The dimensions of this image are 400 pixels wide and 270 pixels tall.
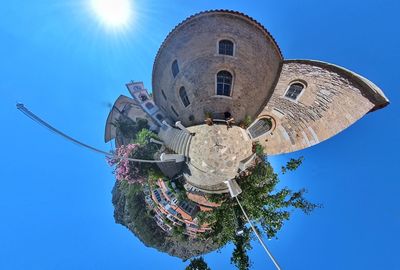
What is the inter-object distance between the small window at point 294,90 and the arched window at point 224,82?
4.08 meters

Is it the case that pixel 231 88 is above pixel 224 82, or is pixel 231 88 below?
below

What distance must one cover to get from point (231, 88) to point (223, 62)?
1427 millimetres

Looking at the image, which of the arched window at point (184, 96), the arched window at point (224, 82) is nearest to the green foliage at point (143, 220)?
the arched window at point (184, 96)

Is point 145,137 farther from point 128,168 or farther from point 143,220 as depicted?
point 143,220

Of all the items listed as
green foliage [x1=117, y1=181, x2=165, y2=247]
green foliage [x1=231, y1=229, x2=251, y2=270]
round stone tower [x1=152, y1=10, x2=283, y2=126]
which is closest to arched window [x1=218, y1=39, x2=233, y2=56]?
round stone tower [x1=152, y1=10, x2=283, y2=126]

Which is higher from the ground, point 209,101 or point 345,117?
point 209,101

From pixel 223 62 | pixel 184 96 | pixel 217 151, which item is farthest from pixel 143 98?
pixel 217 151

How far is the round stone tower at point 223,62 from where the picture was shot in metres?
13.4

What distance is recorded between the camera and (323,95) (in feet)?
48.6

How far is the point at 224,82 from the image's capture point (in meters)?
13.7

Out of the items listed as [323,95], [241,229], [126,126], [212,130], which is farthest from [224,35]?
[126,126]

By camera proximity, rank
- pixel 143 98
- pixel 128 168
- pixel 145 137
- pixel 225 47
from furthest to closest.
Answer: pixel 143 98 < pixel 145 137 < pixel 128 168 < pixel 225 47

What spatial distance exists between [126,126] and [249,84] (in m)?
12.5

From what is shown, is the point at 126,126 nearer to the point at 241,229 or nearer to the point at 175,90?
the point at 175,90
